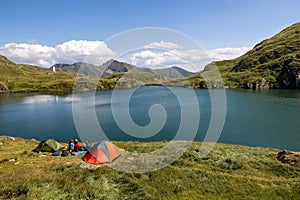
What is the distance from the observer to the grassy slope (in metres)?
12.5

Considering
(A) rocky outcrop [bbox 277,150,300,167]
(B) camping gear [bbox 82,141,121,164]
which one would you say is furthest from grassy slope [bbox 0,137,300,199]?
(B) camping gear [bbox 82,141,121,164]

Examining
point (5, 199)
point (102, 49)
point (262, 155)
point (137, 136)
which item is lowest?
point (137, 136)

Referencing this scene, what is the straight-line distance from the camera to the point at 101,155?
1998 cm

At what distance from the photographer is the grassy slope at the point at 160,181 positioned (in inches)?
494

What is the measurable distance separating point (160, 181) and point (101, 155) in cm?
721

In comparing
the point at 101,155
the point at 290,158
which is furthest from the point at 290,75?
the point at 101,155

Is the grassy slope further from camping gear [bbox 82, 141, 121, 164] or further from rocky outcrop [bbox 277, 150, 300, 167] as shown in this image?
camping gear [bbox 82, 141, 121, 164]

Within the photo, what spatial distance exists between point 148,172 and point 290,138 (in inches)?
1430

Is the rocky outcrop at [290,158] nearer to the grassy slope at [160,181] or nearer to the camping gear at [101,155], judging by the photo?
the grassy slope at [160,181]

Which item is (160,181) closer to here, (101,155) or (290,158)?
(101,155)

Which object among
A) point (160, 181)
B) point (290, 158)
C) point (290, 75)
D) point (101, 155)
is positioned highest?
point (290, 75)

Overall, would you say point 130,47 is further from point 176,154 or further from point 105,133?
point 105,133

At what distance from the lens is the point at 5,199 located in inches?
425

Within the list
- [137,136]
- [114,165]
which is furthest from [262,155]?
[137,136]
